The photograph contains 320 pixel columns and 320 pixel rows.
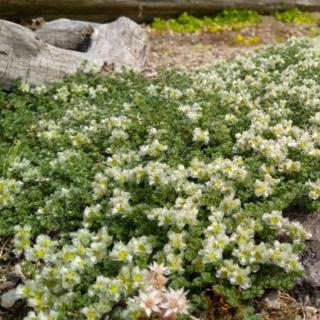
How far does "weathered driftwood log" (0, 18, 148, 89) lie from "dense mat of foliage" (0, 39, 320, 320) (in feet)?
2.00

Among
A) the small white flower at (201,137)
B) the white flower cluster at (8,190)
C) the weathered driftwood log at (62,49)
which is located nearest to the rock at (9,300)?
the white flower cluster at (8,190)

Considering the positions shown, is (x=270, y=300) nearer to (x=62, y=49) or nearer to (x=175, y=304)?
(x=175, y=304)

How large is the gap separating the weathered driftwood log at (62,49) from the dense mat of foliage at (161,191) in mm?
608

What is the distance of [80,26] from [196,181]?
3.94 meters

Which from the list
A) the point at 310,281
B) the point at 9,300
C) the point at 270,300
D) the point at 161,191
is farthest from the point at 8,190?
the point at 310,281

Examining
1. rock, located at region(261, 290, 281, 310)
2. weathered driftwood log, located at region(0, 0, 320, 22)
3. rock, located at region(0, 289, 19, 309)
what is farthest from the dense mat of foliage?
weathered driftwood log, located at region(0, 0, 320, 22)

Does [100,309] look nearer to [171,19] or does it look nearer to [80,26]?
[80,26]

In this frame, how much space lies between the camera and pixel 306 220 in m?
3.59

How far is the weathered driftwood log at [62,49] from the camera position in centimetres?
579

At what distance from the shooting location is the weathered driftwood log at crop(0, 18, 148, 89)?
579cm

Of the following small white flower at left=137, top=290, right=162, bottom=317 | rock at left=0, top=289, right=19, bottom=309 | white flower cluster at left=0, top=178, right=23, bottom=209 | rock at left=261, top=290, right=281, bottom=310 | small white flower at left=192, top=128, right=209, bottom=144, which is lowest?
rock at left=0, top=289, right=19, bottom=309

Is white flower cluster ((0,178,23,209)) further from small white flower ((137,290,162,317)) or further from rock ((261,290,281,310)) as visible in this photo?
rock ((261,290,281,310))

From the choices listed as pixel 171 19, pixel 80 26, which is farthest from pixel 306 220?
pixel 171 19

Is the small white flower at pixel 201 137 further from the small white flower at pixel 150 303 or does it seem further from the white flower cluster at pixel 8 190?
the small white flower at pixel 150 303
